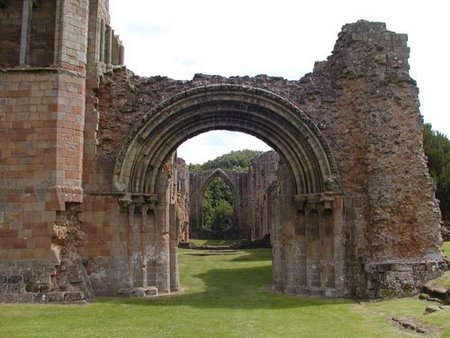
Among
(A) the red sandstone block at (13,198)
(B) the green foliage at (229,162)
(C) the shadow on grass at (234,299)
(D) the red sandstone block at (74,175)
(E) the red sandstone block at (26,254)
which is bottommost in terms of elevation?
(C) the shadow on grass at (234,299)

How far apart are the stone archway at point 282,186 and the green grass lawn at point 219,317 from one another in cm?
89

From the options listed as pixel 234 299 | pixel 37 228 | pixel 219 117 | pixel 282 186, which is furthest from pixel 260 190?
pixel 37 228

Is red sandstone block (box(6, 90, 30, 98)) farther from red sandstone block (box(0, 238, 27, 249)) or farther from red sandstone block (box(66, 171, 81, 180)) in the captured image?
red sandstone block (box(0, 238, 27, 249))

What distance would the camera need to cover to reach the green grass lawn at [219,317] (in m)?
7.55

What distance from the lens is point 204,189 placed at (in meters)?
39.1

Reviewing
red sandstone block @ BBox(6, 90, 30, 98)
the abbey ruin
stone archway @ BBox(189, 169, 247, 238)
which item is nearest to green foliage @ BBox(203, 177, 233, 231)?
stone archway @ BBox(189, 169, 247, 238)

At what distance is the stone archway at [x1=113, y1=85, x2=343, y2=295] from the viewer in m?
12.3

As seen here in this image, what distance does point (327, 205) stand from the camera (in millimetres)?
12273

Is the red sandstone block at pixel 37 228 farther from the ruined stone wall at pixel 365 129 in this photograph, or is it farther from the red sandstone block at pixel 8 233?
the ruined stone wall at pixel 365 129

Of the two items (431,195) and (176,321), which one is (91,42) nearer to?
(176,321)

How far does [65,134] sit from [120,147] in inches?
57.7

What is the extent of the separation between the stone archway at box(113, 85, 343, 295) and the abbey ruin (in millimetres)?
34

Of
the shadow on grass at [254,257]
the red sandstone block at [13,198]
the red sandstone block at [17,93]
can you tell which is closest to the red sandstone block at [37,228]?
the red sandstone block at [13,198]

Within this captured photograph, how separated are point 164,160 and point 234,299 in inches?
148
